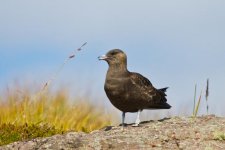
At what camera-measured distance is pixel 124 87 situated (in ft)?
30.7

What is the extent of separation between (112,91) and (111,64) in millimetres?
557

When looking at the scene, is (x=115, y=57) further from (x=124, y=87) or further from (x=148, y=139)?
(x=148, y=139)

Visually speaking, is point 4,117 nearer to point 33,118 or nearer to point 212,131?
point 33,118

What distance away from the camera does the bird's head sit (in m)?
9.65

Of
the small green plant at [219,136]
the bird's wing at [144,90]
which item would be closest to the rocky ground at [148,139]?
the small green plant at [219,136]

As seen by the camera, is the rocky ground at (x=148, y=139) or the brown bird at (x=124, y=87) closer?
the rocky ground at (x=148, y=139)

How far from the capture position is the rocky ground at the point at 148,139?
7441 mm

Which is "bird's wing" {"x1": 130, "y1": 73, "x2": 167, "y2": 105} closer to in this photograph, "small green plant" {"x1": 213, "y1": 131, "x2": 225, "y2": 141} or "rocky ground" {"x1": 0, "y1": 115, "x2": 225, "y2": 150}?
"rocky ground" {"x1": 0, "y1": 115, "x2": 225, "y2": 150}

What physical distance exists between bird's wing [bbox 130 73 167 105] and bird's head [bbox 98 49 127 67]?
0.81ft

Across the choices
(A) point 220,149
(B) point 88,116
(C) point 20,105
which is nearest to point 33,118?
(C) point 20,105

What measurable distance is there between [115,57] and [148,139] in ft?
7.76

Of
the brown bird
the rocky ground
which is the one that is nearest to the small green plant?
the rocky ground

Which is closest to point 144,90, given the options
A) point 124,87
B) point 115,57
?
point 124,87

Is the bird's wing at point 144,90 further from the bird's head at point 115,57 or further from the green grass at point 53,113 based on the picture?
the green grass at point 53,113
